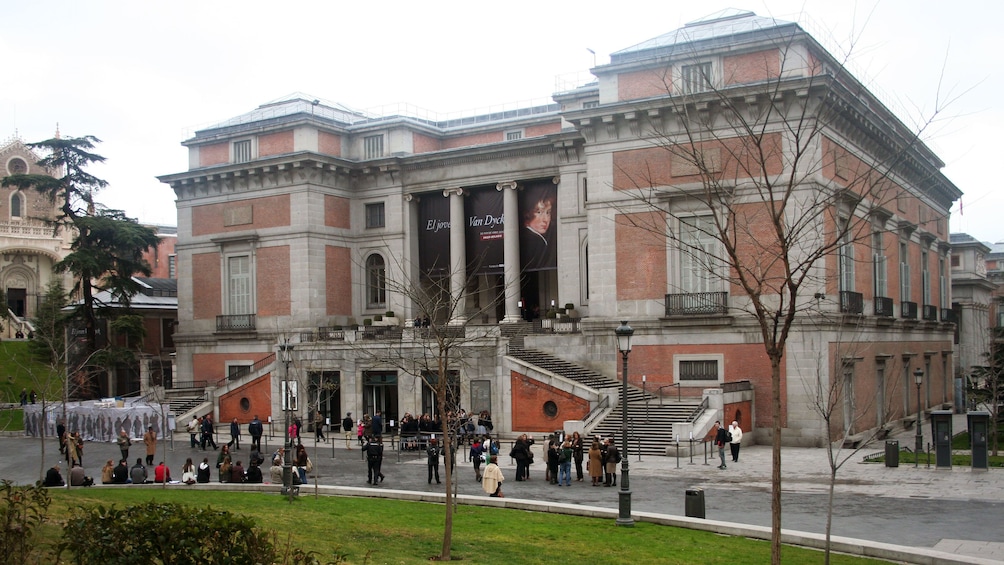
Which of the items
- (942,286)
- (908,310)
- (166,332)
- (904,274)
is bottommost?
(166,332)

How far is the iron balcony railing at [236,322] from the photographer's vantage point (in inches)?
1875

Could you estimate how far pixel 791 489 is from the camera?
78.1ft

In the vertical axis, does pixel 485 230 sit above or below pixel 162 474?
above

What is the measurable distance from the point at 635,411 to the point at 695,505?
48.9 ft

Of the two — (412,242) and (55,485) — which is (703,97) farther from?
(55,485)

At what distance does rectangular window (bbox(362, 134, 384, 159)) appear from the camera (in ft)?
160

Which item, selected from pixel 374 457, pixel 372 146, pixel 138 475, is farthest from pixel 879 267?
pixel 138 475

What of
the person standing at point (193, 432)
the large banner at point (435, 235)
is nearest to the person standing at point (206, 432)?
the person standing at point (193, 432)

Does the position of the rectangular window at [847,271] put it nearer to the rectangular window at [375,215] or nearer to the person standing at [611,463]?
the person standing at [611,463]

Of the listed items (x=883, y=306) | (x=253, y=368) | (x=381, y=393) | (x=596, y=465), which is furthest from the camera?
(x=253, y=368)

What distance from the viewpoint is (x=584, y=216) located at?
4291cm

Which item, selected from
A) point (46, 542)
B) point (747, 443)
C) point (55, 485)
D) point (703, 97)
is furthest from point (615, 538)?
point (703, 97)

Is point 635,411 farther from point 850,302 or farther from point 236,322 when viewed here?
point 236,322

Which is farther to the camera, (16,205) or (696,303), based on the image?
(16,205)
